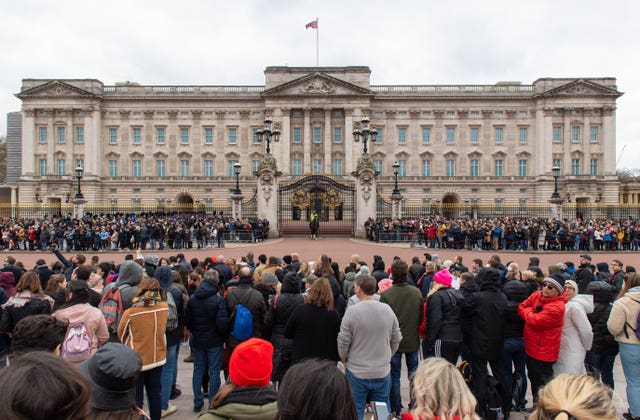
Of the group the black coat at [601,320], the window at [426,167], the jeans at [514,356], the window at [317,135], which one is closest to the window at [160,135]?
the window at [317,135]

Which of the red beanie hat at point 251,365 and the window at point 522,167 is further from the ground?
the window at point 522,167

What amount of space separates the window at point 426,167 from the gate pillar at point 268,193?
118ft

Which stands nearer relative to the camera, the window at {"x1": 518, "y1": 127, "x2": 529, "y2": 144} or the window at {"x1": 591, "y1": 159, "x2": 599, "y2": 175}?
the window at {"x1": 591, "y1": 159, "x2": 599, "y2": 175}

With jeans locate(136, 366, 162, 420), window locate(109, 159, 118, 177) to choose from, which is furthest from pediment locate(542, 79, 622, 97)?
jeans locate(136, 366, 162, 420)

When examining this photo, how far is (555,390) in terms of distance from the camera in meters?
2.26

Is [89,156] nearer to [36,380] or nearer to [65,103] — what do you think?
[65,103]

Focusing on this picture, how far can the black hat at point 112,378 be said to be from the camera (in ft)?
10.2

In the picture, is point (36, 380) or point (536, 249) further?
point (536, 249)

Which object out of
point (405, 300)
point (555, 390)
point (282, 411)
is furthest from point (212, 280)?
point (555, 390)

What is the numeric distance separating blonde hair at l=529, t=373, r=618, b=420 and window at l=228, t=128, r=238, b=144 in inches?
2452

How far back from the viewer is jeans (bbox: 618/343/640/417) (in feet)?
19.4

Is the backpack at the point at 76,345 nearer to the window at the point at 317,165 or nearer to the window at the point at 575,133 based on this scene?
the window at the point at 317,165

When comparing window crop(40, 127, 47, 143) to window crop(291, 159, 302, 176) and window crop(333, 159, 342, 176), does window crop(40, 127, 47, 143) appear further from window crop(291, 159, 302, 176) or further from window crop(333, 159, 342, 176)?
window crop(333, 159, 342, 176)

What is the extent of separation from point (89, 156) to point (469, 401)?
66.4 meters
